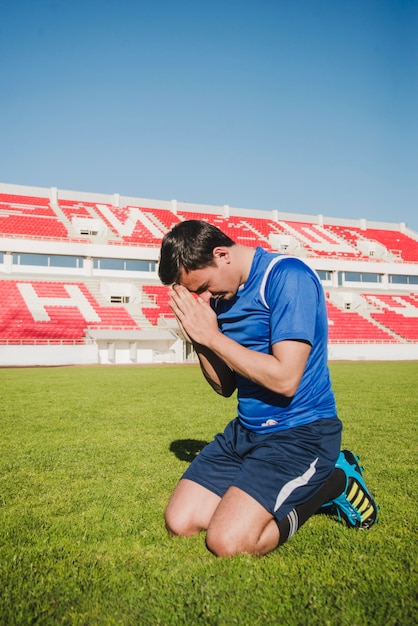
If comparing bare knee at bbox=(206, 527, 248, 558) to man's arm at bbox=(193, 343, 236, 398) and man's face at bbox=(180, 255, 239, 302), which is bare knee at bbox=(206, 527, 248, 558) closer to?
man's arm at bbox=(193, 343, 236, 398)

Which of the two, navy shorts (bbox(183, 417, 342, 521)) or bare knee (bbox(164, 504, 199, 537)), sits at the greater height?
navy shorts (bbox(183, 417, 342, 521))

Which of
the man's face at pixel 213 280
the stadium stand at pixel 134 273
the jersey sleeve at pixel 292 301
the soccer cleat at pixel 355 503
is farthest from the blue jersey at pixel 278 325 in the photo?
the stadium stand at pixel 134 273

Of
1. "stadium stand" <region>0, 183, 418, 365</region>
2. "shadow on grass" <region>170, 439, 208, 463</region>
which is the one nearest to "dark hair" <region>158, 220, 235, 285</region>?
"shadow on grass" <region>170, 439, 208, 463</region>

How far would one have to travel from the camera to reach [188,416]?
768 centimetres

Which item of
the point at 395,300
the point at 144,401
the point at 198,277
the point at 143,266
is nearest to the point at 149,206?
the point at 143,266

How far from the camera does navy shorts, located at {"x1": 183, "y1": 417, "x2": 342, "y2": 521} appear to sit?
8.64 feet

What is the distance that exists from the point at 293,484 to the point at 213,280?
1.22 m

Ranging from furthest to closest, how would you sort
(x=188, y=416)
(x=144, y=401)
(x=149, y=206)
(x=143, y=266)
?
(x=149, y=206) < (x=143, y=266) < (x=144, y=401) < (x=188, y=416)

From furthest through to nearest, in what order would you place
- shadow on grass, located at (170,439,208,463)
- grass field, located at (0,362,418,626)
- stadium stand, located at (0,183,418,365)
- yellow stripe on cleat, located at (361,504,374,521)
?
1. stadium stand, located at (0,183,418,365)
2. shadow on grass, located at (170,439,208,463)
3. yellow stripe on cleat, located at (361,504,374,521)
4. grass field, located at (0,362,418,626)

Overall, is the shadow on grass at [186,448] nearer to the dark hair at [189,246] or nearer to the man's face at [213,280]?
the man's face at [213,280]

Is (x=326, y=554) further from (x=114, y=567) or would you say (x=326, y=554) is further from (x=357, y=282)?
(x=357, y=282)

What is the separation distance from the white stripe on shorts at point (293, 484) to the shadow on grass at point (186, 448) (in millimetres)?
2214

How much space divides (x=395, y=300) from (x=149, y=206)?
Answer: 71.3 feet

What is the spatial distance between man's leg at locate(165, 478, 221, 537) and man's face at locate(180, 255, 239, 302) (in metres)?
1.20
